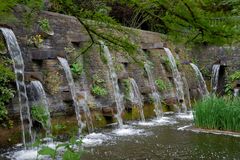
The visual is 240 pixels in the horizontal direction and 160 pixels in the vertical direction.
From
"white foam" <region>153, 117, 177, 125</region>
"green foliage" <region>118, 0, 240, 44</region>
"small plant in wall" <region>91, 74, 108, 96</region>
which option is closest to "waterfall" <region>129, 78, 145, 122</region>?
"white foam" <region>153, 117, 177, 125</region>

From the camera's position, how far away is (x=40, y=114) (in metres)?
8.09

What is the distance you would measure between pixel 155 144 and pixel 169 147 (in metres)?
0.40

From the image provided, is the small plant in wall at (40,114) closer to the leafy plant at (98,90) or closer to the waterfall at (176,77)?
the leafy plant at (98,90)

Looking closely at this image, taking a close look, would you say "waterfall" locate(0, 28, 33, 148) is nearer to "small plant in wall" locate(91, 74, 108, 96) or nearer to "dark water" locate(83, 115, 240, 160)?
"dark water" locate(83, 115, 240, 160)

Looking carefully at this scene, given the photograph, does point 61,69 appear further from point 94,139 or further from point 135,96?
point 135,96

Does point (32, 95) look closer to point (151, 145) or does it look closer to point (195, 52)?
point (151, 145)

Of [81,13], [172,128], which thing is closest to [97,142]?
[172,128]

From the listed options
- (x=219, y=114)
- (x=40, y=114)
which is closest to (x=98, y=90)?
(x=40, y=114)

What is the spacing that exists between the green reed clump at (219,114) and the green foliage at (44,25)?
4435 millimetres

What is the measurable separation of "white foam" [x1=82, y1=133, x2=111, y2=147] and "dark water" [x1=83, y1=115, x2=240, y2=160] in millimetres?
270

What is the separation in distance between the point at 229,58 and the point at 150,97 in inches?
244

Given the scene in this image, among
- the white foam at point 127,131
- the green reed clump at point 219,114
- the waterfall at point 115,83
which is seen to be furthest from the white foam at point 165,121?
the green reed clump at point 219,114

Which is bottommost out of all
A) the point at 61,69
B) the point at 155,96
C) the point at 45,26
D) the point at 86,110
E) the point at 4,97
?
the point at 86,110

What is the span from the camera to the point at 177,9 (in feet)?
8.93
